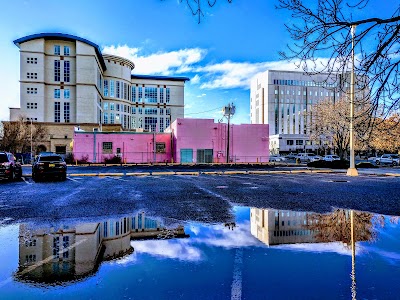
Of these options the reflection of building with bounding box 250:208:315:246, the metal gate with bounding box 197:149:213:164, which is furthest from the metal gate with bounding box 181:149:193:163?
the reflection of building with bounding box 250:208:315:246

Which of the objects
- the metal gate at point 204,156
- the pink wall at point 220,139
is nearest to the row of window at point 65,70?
the pink wall at point 220,139

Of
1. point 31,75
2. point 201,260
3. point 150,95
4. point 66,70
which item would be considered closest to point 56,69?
point 66,70

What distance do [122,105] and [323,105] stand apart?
54.5 metres

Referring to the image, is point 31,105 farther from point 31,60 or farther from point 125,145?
point 125,145

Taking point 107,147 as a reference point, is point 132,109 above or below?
above

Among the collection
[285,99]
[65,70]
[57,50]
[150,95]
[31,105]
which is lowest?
[31,105]

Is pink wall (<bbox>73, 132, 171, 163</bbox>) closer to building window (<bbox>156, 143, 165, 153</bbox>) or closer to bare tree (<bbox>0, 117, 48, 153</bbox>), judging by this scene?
building window (<bbox>156, 143, 165, 153</bbox>)

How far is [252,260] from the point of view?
15.2 feet

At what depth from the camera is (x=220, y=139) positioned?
47.8 meters

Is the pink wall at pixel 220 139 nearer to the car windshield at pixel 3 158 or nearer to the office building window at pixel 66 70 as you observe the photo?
the car windshield at pixel 3 158

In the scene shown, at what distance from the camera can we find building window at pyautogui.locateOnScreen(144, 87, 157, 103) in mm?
92250

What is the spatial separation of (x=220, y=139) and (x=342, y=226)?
41.1m

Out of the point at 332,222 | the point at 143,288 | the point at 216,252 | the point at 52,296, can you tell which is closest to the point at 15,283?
the point at 52,296

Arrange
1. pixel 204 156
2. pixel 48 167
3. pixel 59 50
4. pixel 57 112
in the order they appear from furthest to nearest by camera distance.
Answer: pixel 57 112, pixel 59 50, pixel 204 156, pixel 48 167
